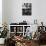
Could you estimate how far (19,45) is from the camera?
2.93 m

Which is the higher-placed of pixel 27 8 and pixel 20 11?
pixel 27 8

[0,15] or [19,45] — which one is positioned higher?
[0,15]

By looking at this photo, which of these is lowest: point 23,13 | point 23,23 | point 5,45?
point 5,45

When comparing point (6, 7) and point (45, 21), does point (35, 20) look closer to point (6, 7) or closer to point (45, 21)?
point (45, 21)

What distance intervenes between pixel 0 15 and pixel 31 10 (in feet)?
4.39

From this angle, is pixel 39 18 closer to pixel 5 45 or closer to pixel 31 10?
pixel 31 10

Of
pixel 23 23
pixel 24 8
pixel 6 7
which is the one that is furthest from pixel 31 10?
pixel 6 7

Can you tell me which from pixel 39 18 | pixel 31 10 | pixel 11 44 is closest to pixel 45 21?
pixel 39 18

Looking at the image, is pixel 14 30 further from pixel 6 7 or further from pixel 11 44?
pixel 11 44

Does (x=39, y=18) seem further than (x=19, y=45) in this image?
Yes

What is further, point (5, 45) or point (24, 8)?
point (24, 8)

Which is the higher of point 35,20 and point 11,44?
point 35,20

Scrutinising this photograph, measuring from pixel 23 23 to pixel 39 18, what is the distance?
2.43 ft

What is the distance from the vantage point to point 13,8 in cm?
593
